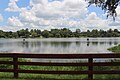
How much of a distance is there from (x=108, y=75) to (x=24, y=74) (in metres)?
4.62

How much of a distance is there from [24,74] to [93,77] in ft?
12.8

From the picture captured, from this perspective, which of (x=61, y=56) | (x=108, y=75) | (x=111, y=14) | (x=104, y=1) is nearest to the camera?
(x=61, y=56)

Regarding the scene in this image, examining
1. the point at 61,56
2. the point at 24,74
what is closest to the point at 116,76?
the point at 61,56

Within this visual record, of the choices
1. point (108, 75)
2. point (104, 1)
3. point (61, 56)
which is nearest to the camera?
point (61, 56)

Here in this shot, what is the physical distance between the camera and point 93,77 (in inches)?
575

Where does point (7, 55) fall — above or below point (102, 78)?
above

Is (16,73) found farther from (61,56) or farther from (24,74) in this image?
(61,56)

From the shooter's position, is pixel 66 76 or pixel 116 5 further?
pixel 116 5

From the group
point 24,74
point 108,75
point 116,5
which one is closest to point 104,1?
point 116,5

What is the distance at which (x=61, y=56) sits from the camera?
1390cm

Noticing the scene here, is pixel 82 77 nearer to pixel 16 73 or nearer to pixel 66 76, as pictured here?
pixel 66 76

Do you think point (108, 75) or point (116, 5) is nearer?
point (108, 75)


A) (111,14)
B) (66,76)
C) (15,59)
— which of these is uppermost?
(111,14)

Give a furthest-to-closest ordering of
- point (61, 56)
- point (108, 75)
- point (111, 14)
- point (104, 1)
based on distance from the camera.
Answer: point (111, 14)
point (104, 1)
point (108, 75)
point (61, 56)
